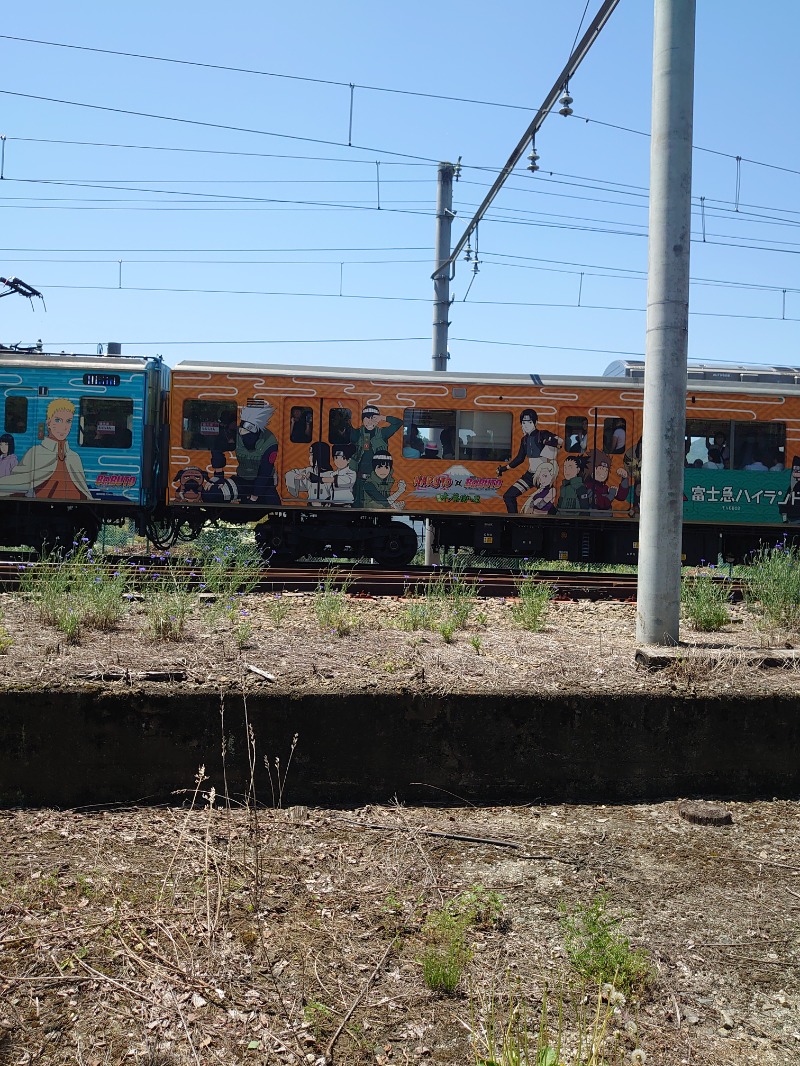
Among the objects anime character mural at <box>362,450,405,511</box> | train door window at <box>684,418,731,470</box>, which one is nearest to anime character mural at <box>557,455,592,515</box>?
train door window at <box>684,418,731,470</box>

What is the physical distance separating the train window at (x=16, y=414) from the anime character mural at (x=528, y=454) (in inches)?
296

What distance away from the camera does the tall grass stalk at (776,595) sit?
7.13 m

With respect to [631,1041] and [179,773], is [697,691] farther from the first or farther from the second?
[179,773]

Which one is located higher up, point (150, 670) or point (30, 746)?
point (150, 670)

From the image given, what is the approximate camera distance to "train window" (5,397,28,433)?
13.8 meters

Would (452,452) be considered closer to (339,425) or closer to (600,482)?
(339,425)

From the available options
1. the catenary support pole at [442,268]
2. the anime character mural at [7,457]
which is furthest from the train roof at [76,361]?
the catenary support pole at [442,268]

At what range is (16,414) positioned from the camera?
45.3ft

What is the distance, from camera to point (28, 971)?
119 inches

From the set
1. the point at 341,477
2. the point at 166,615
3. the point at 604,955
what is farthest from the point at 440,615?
the point at 341,477

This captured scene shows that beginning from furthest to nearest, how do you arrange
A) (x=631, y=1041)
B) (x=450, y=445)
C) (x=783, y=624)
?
(x=450, y=445) → (x=783, y=624) → (x=631, y=1041)

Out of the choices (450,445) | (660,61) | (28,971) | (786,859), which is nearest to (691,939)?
(786,859)

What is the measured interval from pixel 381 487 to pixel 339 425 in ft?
3.90

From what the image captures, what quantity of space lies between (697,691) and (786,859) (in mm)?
1036
